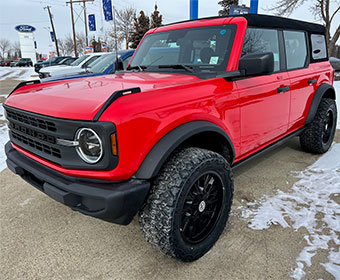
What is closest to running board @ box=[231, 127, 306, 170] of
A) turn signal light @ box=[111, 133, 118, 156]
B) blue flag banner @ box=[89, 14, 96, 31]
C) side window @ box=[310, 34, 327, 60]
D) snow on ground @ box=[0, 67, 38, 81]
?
side window @ box=[310, 34, 327, 60]

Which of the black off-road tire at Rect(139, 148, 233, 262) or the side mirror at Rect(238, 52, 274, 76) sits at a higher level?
the side mirror at Rect(238, 52, 274, 76)

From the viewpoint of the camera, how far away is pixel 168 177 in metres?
1.89

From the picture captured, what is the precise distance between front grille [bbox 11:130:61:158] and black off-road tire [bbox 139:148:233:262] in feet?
2.33

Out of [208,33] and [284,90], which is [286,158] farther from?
[208,33]

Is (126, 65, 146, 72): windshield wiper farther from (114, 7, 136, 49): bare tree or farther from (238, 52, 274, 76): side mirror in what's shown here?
(114, 7, 136, 49): bare tree

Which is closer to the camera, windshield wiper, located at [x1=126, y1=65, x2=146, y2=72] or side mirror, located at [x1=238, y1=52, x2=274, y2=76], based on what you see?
side mirror, located at [x1=238, y1=52, x2=274, y2=76]

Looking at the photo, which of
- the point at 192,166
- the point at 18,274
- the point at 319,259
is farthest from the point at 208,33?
the point at 18,274

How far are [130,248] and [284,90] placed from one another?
7.45 ft

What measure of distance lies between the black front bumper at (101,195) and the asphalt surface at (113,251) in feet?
1.87

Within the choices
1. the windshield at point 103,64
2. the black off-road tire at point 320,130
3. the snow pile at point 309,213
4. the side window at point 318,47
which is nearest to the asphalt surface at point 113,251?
the snow pile at point 309,213

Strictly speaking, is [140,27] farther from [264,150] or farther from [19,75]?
[264,150]

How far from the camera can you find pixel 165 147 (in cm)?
184

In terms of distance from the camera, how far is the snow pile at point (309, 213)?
2150 millimetres

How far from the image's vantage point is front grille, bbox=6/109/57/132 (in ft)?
6.22
